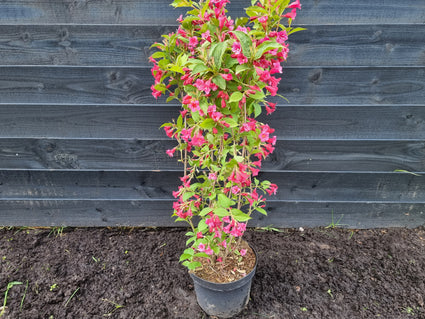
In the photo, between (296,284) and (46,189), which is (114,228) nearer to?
(46,189)

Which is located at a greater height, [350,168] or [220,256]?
[350,168]

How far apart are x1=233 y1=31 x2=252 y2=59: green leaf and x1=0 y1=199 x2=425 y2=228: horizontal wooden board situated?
1.21 metres

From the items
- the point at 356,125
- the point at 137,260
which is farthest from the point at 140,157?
the point at 356,125

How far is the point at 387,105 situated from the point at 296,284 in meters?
1.13

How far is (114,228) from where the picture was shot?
1987mm

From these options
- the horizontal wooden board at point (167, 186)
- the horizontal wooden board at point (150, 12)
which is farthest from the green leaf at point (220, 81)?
the horizontal wooden board at point (167, 186)

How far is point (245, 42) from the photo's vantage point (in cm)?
87

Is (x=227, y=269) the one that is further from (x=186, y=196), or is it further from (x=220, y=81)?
(x=220, y=81)

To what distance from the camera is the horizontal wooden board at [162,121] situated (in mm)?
1642

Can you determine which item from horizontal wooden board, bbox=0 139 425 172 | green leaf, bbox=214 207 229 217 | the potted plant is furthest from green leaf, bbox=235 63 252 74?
horizontal wooden board, bbox=0 139 425 172

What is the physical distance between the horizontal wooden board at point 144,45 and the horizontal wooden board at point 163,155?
18.1 inches

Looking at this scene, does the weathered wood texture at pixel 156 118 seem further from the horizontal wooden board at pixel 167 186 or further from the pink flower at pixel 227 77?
the pink flower at pixel 227 77

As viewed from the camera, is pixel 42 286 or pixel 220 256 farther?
pixel 42 286

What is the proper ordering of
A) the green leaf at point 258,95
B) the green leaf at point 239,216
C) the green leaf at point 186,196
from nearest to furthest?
the green leaf at point 258,95 < the green leaf at point 239,216 < the green leaf at point 186,196
